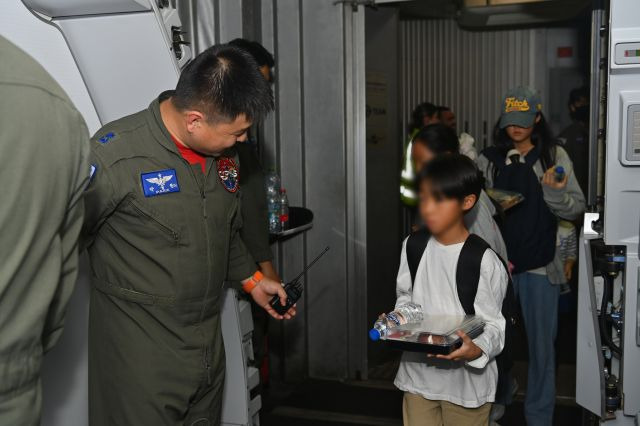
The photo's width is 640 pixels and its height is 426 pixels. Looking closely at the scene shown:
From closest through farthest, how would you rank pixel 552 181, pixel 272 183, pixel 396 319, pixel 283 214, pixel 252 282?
pixel 396 319 < pixel 252 282 < pixel 552 181 < pixel 283 214 < pixel 272 183

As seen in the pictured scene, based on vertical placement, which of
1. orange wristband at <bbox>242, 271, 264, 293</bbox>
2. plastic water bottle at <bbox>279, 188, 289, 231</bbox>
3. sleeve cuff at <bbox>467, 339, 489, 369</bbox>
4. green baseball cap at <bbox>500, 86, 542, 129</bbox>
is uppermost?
green baseball cap at <bbox>500, 86, 542, 129</bbox>

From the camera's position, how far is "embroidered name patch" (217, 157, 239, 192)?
2436mm

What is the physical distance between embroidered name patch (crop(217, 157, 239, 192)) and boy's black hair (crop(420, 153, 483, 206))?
677 mm

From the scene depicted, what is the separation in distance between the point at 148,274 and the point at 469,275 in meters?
1.11

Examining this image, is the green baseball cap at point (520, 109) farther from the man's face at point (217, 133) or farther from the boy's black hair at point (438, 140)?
the man's face at point (217, 133)

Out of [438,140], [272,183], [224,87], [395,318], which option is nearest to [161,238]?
[224,87]

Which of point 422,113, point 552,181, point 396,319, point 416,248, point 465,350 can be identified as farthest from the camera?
point 422,113

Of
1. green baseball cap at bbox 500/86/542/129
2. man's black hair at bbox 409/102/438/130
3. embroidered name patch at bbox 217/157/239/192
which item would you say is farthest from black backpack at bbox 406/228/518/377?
man's black hair at bbox 409/102/438/130

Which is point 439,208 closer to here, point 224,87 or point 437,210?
point 437,210

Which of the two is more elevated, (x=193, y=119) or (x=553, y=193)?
(x=193, y=119)

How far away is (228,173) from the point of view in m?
2.46

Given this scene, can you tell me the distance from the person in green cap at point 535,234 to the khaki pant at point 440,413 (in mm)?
1219

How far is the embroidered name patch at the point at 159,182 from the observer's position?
7.25 feet

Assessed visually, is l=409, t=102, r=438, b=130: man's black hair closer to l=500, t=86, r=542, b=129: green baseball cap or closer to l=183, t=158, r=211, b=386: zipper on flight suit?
l=500, t=86, r=542, b=129: green baseball cap
